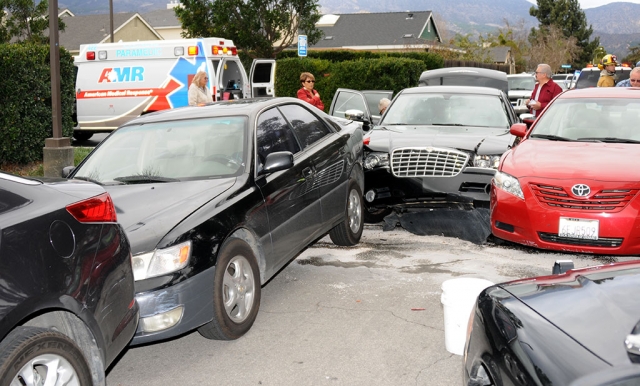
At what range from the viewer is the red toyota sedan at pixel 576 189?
244 inches

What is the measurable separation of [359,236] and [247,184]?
8.62 feet

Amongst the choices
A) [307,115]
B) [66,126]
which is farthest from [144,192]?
[66,126]

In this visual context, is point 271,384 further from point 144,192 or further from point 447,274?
point 447,274

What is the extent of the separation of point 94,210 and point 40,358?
85 cm

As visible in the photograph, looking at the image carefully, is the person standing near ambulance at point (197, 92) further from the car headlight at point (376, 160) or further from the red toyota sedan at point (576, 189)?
the red toyota sedan at point (576, 189)

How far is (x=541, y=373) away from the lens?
2.45m

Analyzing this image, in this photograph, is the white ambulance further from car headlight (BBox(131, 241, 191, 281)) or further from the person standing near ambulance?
car headlight (BBox(131, 241, 191, 281))

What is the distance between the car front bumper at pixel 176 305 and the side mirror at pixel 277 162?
1208 millimetres

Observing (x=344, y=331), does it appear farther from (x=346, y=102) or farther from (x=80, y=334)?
(x=346, y=102)

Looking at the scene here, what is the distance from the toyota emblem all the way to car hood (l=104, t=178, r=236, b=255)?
304cm

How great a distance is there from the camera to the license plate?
20.4ft

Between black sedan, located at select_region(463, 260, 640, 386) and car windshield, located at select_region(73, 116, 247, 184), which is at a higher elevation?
car windshield, located at select_region(73, 116, 247, 184)

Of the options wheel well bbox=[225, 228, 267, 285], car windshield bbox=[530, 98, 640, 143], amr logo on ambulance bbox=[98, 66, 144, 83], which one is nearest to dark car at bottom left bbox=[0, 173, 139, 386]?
wheel well bbox=[225, 228, 267, 285]

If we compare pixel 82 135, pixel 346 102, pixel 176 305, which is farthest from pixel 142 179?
pixel 82 135
